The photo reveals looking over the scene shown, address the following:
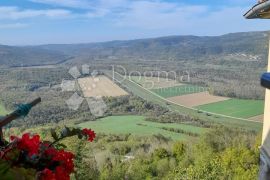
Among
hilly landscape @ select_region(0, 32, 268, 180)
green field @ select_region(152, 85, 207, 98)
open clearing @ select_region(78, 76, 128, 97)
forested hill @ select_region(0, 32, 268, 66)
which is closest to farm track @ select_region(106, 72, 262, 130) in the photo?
hilly landscape @ select_region(0, 32, 268, 180)

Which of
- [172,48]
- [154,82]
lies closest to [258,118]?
[154,82]

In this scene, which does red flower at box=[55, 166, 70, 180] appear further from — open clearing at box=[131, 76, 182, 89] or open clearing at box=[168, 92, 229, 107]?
open clearing at box=[131, 76, 182, 89]

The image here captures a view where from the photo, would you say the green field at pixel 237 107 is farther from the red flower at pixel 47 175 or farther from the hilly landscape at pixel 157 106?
the red flower at pixel 47 175

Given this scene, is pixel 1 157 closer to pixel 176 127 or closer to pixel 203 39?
pixel 176 127

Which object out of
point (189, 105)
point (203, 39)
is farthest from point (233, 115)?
point (203, 39)

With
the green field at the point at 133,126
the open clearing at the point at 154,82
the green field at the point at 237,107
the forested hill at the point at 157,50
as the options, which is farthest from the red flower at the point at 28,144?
the forested hill at the point at 157,50
